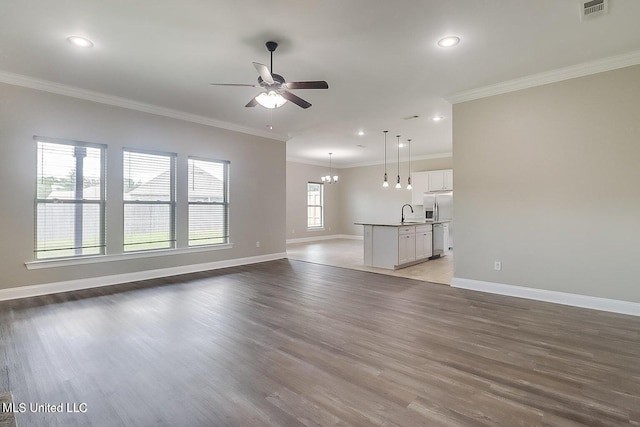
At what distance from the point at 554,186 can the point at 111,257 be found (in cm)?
657

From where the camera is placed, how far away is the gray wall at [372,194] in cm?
1027

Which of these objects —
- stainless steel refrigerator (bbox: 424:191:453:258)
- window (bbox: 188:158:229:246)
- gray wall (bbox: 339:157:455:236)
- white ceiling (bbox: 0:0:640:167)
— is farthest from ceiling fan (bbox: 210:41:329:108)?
gray wall (bbox: 339:157:455:236)

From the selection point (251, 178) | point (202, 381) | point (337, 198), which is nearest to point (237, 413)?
point (202, 381)

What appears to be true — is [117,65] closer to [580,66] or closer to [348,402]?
[348,402]

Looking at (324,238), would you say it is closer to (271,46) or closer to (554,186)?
(554,186)

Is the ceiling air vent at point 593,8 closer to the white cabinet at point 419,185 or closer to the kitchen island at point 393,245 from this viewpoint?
the kitchen island at point 393,245

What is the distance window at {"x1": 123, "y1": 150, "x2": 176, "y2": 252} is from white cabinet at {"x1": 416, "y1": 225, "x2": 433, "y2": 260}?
506 cm

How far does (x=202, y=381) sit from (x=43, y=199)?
402cm

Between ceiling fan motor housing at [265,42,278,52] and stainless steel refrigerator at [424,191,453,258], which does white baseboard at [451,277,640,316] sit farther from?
ceiling fan motor housing at [265,42,278,52]

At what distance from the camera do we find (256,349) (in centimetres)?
260

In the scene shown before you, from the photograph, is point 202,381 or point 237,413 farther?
point 202,381

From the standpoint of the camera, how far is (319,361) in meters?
2.39

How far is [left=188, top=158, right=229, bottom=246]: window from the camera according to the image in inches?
231

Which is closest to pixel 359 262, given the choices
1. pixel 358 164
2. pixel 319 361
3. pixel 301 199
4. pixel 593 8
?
pixel 319 361
